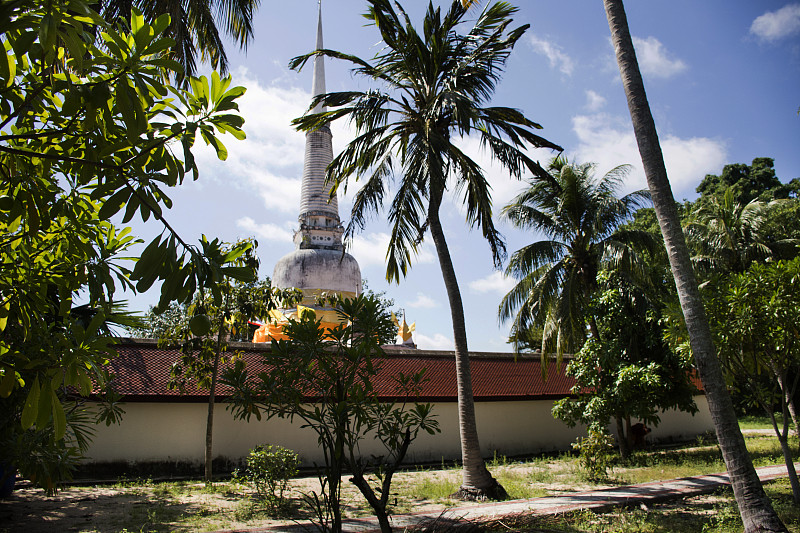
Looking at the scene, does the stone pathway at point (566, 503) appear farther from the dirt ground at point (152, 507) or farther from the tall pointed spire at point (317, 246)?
the tall pointed spire at point (317, 246)

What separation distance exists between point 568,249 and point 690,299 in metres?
8.60

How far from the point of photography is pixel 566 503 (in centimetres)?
868

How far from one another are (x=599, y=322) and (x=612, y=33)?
28.8 feet

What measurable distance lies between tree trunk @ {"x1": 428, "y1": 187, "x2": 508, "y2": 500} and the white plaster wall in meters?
5.32

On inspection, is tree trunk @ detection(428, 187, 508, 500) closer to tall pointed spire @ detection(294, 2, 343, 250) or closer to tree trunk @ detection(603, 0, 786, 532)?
tree trunk @ detection(603, 0, 786, 532)

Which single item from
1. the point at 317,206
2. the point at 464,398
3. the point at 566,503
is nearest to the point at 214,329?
the point at 464,398

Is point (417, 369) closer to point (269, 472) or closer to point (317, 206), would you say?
point (269, 472)

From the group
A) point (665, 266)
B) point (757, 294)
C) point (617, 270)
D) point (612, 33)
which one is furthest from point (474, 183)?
point (665, 266)

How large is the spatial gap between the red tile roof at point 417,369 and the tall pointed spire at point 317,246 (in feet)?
44.5

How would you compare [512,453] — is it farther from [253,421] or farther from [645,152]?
[645,152]

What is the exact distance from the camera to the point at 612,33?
24.2 ft

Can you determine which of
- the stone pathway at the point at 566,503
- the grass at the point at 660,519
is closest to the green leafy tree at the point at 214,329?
the stone pathway at the point at 566,503

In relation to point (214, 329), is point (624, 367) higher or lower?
lower

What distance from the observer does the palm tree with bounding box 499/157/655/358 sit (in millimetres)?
14367
